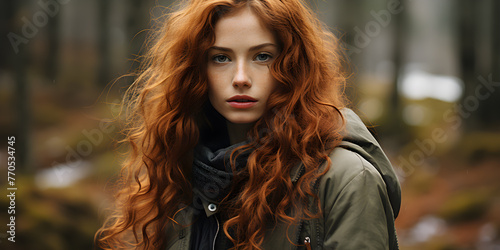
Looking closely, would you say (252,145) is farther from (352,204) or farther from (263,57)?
(352,204)

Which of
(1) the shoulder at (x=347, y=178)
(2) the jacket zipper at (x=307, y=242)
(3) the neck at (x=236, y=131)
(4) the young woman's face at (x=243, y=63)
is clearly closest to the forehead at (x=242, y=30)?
(4) the young woman's face at (x=243, y=63)

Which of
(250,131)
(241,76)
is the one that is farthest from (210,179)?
(241,76)

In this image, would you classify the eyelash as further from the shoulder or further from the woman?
the shoulder

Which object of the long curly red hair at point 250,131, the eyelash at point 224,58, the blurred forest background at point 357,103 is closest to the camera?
the long curly red hair at point 250,131

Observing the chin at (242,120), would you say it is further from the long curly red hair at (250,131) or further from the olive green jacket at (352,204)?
the olive green jacket at (352,204)

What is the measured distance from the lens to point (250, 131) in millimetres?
1877

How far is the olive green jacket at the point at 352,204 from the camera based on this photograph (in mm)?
1523

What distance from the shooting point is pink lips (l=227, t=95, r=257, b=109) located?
182 centimetres

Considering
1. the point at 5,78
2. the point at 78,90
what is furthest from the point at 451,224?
the point at 5,78

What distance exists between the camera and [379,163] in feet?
5.53

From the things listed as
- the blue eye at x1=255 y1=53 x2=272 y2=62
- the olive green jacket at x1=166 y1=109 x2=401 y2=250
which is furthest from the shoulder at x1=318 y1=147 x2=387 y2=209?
the blue eye at x1=255 y1=53 x2=272 y2=62

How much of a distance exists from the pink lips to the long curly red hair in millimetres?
65

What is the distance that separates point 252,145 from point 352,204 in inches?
18.0

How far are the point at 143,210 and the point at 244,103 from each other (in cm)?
61
